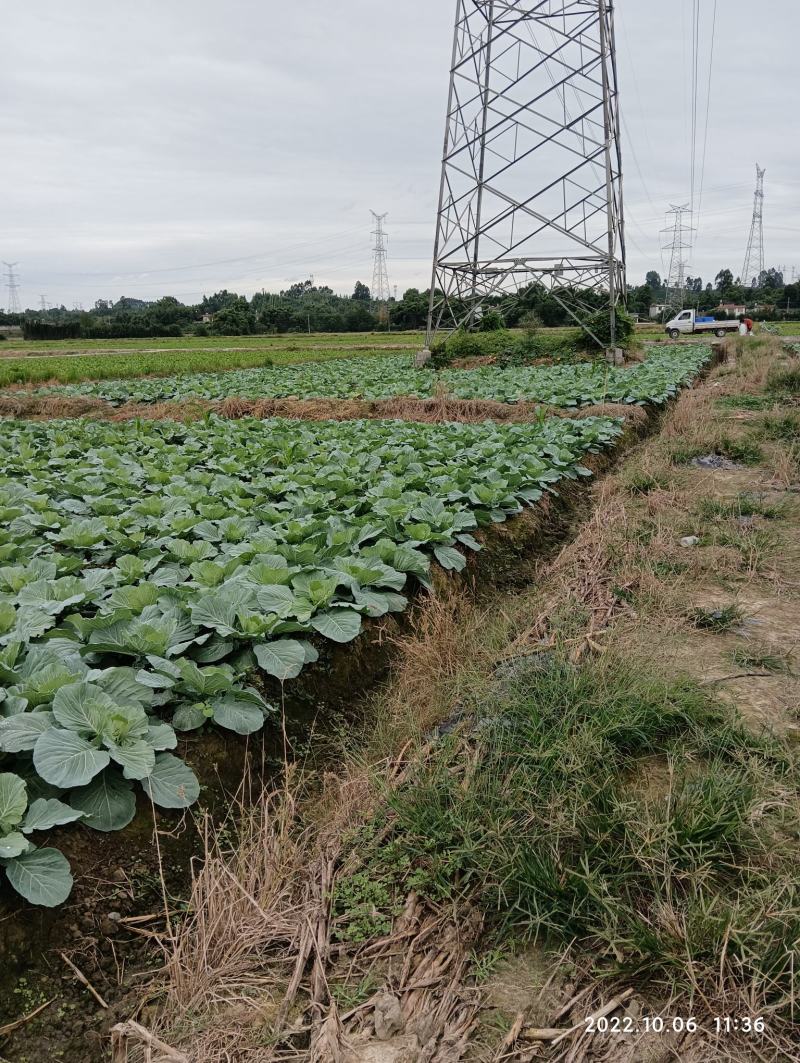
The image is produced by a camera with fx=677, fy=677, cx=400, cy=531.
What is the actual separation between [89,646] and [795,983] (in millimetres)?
2501

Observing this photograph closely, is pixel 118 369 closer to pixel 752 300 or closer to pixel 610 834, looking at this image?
pixel 610 834

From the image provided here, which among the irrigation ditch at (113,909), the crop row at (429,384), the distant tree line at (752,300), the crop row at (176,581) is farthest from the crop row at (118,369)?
the distant tree line at (752,300)

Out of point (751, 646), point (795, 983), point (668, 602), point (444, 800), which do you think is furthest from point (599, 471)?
point (795, 983)

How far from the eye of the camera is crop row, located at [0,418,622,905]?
2.10 metres

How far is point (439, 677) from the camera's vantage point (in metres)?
3.16

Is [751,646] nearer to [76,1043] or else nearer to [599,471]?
[76,1043]

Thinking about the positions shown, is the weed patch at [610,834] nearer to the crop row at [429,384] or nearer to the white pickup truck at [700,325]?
the crop row at [429,384]

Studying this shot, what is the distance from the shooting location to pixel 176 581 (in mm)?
3457

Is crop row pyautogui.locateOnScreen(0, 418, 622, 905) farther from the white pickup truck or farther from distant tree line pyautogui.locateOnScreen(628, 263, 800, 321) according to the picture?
distant tree line pyautogui.locateOnScreen(628, 263, 800, 321)

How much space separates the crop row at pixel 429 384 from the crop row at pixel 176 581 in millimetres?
4931

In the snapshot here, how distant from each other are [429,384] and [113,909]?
491 inches

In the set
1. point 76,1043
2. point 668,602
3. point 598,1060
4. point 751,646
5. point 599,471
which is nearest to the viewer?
point 598,1060

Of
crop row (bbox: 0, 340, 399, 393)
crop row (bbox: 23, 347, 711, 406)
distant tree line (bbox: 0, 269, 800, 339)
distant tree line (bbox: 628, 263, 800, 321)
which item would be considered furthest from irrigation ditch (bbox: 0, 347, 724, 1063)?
distant tree line (bbox: 628, 263, 800, 321)

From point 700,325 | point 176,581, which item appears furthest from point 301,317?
point 176,581
